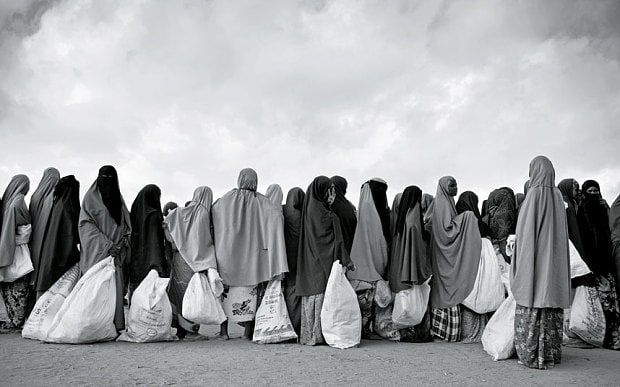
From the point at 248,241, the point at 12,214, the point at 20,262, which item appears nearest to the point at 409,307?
the point at 248,241

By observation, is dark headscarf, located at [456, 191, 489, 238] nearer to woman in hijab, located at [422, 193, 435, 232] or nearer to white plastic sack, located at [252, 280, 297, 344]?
woman in hijab, located at [422, 193, 435, 232]

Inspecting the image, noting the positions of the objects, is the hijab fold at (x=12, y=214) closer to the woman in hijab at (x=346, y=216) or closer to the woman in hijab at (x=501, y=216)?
the woman in hijab at (x=346, y=216)

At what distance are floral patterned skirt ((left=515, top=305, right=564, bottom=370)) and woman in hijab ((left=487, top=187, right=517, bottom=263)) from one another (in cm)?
190

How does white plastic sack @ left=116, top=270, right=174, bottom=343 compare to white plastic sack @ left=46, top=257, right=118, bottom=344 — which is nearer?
white plastic sack @ left=46, top=257, right=118, bottom=344

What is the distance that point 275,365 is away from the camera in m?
4.84

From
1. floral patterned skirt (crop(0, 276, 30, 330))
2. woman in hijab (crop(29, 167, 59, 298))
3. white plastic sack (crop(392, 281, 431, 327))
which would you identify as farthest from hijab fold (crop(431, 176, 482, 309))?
floral patterned skirt (crop(0, 276, 30, 330))

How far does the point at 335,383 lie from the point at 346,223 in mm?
2653

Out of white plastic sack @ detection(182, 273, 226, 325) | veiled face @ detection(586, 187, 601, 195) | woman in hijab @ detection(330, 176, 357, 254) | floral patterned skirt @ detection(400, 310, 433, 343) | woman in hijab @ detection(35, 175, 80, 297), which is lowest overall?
floral patterned skirt @ detection(400, 310, 433, 343)

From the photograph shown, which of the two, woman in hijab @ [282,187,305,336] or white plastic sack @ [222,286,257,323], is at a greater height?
woman in hijab @ [282,187,305,336]

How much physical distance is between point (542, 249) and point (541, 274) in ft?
0.80

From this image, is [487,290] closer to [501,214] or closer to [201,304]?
[501,214]

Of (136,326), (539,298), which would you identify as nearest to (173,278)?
(136,326)

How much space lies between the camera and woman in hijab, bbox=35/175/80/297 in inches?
231

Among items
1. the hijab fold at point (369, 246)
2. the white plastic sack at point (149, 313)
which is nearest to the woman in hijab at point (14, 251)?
the white plastic sack at point (149, 313)
